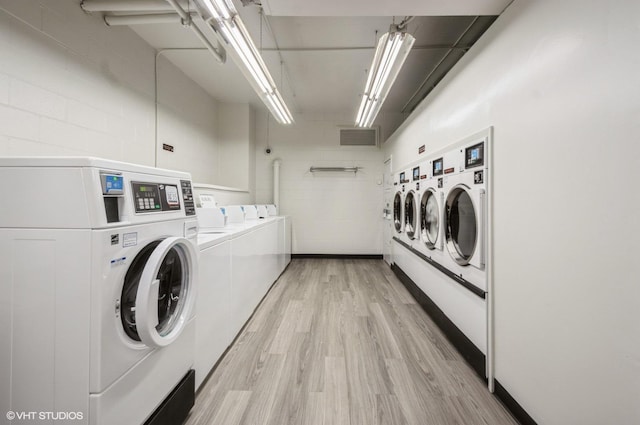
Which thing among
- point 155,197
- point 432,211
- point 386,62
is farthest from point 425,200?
point 155,197

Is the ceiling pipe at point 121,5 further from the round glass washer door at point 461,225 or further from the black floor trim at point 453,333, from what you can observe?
the black floor trim at point 453,333

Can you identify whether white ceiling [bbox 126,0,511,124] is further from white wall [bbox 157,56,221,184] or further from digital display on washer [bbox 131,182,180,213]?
digital display on washer [bbox 131,182,180,213]

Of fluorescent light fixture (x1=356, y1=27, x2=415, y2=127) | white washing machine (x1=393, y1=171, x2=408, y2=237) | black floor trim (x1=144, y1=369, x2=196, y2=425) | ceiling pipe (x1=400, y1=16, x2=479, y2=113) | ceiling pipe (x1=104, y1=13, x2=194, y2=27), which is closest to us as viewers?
black floor trim (x1=144, y1=369, x2=196, y2=425)

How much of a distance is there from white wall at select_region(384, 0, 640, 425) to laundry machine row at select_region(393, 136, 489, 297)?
0.12 meters

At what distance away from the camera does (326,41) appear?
272 cm

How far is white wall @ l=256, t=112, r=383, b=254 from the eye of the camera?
5055 mm

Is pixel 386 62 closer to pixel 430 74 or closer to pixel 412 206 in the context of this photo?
pixel 430 74

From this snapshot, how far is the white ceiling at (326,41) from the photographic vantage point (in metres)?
1.58

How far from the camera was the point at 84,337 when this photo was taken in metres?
0.85

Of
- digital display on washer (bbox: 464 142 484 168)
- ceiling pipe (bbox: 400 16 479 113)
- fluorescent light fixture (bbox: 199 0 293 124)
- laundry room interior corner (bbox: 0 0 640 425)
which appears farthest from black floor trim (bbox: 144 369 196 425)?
ceiling pipe (bbox: 400 16 479 113)

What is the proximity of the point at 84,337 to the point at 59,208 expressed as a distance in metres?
0.45

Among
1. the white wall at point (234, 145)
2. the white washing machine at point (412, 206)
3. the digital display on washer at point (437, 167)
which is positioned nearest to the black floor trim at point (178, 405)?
the digital display on washer at point (437, 167)

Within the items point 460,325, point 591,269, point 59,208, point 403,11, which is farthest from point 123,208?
point 460,325

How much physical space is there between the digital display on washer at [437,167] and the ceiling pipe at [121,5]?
8.31ft
